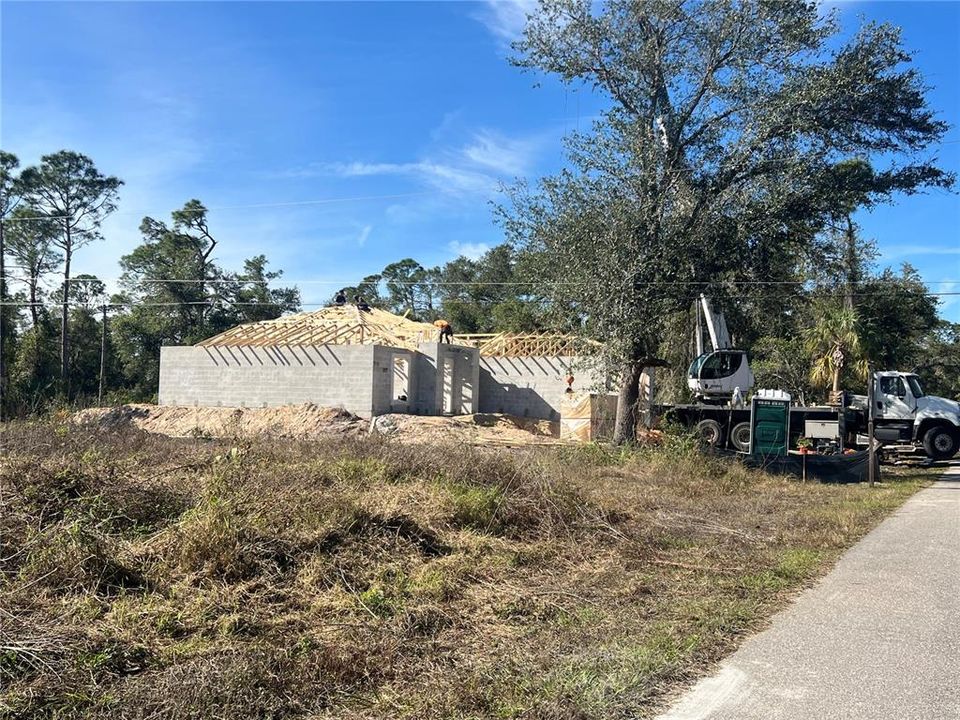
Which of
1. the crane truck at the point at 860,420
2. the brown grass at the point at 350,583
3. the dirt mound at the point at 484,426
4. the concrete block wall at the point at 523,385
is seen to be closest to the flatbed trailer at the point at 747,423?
the crane truck at the point at 860,420

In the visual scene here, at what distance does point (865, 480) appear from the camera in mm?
19812

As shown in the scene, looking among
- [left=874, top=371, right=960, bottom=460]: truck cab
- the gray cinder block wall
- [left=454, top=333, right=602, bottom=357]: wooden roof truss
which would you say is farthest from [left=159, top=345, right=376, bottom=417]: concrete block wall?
[left=874, top=371, right=960, bottom=460]: truck cab

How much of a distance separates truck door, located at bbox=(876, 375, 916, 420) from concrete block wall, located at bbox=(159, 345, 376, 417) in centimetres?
1876

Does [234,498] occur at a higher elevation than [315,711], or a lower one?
higher

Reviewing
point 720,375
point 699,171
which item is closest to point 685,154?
point 699,171

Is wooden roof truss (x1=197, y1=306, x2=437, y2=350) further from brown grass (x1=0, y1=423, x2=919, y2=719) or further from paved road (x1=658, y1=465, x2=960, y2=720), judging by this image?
paved road (x1=658, y1=465, x2=960, y2=720)

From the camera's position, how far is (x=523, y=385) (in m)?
36.2

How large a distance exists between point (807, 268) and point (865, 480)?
785 centimetres

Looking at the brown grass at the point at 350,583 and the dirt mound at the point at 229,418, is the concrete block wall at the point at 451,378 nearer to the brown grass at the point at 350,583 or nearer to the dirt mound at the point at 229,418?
the dirt mound at the point at 229,418

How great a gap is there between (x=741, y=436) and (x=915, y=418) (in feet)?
17.9

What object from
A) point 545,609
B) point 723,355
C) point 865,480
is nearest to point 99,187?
point 723,355

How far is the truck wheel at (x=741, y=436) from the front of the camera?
24672 millimetres

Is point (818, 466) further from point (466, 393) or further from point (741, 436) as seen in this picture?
point (466, 393)

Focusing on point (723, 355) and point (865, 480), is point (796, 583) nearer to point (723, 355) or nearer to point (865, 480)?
point (865, 480)
